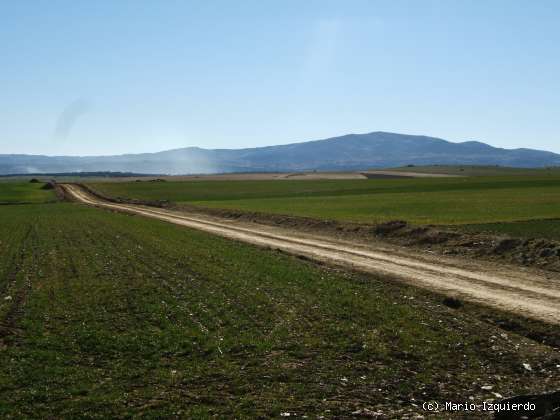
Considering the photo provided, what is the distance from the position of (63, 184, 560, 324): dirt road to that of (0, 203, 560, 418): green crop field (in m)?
1.77

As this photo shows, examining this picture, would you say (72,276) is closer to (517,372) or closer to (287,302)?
(287,302)

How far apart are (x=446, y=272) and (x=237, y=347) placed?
13.3m

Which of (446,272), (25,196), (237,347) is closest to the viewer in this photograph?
(237,347)

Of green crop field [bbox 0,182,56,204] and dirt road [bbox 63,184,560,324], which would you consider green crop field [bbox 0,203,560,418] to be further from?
green crop field [bbox 0,182,56,204]

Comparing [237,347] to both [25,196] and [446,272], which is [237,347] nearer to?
[446,272]

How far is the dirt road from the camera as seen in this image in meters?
18.8

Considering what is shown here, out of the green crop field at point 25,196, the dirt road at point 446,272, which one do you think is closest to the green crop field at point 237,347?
the dirt road at point 446,272

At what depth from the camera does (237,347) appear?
14562 millimetres

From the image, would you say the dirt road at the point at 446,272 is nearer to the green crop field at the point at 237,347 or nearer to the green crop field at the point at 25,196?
the green crop field at the point at 237,347

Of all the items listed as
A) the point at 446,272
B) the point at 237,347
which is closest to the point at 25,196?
the point at 446,272

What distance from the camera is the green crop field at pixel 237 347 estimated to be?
11422 millimetres

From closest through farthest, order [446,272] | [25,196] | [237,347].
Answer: [237,347]
[446,272]
[25,196]

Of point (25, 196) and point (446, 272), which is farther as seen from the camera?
point (25, 196)

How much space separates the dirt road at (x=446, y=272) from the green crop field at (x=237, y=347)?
1766mm
